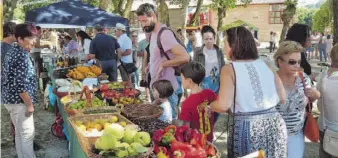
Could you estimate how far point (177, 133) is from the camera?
2.83 meters

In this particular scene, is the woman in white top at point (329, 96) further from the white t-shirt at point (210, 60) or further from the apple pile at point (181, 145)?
the white t-shirt at point (210, 60)

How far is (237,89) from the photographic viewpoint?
2.67 meters

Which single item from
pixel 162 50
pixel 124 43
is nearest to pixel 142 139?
pixel 162 50

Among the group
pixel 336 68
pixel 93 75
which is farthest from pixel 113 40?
pixel 336 68

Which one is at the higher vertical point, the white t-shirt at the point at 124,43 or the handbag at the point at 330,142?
the white t-shirt at the point at 124,43

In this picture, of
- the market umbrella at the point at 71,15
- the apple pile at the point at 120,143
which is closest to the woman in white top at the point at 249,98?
the apple pile at the point at 120,143

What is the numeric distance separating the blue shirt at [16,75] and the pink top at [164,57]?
1.50 metres

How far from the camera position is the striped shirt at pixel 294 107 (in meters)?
3.20

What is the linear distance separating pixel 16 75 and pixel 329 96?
3471mm

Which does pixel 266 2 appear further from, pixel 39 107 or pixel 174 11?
pixel 39 107

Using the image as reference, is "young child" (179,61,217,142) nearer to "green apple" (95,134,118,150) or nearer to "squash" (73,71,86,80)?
"green apple" (95,134,118,150)

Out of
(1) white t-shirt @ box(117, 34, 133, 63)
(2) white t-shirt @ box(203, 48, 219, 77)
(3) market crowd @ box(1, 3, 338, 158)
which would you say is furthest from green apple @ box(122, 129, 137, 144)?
(1) white t-shirt @ box(117, 34, 133, 63)

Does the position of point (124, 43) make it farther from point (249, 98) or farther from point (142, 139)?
point (249, 98)

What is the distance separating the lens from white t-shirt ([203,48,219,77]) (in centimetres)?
558
